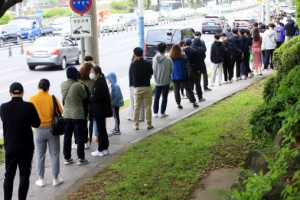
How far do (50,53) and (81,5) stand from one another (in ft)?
45.7

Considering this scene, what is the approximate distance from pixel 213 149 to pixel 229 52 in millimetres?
8626

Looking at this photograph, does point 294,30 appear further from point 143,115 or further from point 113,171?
point 113,171

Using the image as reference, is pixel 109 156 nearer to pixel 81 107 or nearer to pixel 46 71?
pixel 81 107

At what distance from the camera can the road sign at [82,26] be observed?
11.8 meters

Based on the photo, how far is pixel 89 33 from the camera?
11.8 metres

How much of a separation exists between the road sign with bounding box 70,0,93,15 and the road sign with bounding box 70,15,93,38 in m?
0.24

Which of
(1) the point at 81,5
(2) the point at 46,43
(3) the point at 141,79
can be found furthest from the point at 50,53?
(3) the point at 141,79

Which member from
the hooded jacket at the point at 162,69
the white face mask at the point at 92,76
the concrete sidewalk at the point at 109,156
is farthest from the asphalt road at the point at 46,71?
the white face mask at the point at 92,76

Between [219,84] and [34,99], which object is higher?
[34,99]

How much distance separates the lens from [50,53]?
83.8 feet

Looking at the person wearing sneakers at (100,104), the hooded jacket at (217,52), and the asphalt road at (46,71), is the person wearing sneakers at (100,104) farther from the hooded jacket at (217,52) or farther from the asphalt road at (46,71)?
the asphalt road at (46,71)

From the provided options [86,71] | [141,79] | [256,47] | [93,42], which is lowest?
[141,79]

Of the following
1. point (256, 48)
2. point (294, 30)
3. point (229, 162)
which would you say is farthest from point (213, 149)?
point (294, 30)

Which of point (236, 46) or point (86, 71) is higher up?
point (86, 71)
